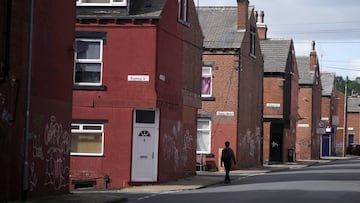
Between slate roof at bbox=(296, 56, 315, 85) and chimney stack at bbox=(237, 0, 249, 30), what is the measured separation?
97.8 ft

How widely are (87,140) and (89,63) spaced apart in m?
3.12

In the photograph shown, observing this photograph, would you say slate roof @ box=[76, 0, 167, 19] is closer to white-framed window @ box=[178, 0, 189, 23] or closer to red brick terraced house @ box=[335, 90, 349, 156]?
white-framed window @ box=[178, 0, 189, 23]

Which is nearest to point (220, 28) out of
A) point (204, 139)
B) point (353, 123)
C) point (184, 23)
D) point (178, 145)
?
point (204, 139)

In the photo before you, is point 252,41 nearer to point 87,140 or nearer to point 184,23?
point 184,23

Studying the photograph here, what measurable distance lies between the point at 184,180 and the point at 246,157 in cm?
1635

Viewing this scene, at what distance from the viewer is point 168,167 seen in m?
31.5

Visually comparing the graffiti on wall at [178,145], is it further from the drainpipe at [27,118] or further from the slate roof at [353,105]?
the slate roof at [353,105]

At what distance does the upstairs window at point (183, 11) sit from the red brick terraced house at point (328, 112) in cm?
5698

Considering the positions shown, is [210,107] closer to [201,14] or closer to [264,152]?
[201,14]

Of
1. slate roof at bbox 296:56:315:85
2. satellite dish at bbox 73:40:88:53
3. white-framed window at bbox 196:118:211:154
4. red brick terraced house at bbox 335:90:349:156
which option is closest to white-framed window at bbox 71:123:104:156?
satellite dish at bbox 73:40:88:53

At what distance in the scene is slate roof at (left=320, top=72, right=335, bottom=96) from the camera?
9256 centimetres

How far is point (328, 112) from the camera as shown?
91125 mm

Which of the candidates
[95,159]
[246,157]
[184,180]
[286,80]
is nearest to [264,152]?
[286,80]

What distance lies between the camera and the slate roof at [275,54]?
5857 cm
